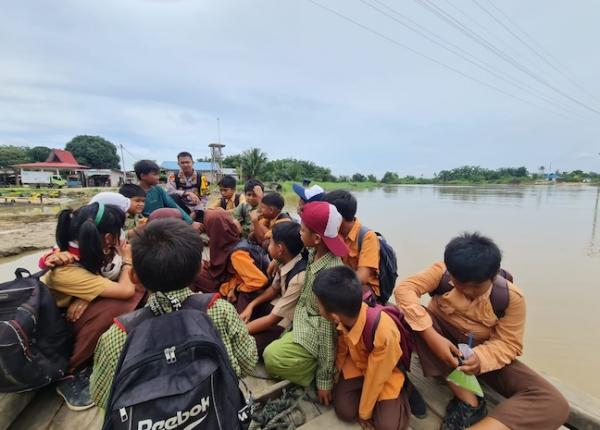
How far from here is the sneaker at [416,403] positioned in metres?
1.77

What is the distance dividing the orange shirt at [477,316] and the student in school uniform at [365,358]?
0.27 m

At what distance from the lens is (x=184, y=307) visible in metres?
1.08

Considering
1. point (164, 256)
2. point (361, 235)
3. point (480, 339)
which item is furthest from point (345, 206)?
point (164, 256)

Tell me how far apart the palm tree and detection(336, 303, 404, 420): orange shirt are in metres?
28.0

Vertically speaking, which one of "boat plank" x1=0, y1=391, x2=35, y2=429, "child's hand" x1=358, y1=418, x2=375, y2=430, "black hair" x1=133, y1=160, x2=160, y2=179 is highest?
"black hair" x1=133, y1=160, x2=160, y2=179

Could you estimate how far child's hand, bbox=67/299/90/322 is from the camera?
1.78 m

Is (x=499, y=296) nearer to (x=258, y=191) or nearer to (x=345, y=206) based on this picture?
(x=345, y=206)

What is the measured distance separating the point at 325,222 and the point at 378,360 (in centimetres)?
83

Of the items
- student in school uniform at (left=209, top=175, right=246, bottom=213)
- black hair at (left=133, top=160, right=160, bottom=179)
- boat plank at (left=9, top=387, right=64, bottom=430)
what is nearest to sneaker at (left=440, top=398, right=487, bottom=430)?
boat plank at (left=9, top=387, right=64, bottom=430)

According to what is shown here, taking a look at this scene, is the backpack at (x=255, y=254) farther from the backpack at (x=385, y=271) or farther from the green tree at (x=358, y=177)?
the green tree at (x=358, y=177)

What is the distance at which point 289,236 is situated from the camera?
2188 millimetres

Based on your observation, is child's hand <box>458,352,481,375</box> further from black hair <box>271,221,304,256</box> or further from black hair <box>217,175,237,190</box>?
black hair <box>217,175,237,190</box>

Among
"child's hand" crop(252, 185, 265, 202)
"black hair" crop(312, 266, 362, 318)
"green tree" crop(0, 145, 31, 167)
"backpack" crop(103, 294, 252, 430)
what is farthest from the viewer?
"green tree" crop(0, 145, 31, 167)

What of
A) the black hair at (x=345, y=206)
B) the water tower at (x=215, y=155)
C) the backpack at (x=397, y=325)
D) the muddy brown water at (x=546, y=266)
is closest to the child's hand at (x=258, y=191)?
the black hair at (x=345, y=206)
